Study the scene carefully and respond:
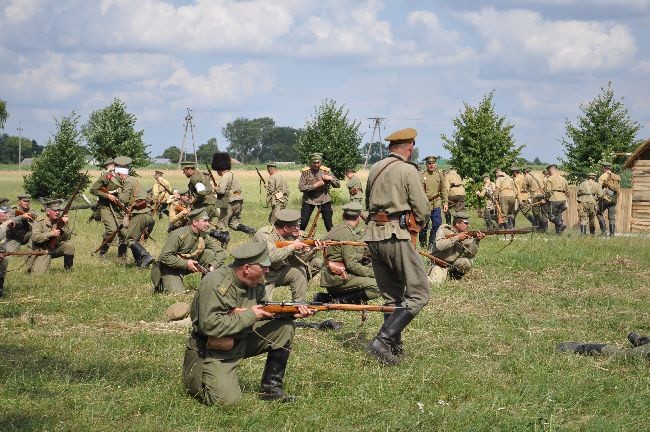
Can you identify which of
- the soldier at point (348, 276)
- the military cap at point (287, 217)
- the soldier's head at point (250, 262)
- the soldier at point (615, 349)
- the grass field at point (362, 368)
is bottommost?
the grass field at point (362, 368)

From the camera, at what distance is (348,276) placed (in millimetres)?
12555

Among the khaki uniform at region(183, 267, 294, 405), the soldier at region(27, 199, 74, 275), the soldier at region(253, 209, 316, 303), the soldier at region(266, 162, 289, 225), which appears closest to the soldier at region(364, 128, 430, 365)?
the khaki uniform at region(183, 267, 294, 405)

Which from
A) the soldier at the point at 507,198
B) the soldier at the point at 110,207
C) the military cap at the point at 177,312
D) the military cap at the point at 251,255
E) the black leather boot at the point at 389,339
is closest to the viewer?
the military cap at the point at 251,255

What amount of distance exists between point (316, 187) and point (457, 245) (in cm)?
650

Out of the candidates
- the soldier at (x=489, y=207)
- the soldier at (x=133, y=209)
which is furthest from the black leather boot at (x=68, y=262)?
the soldier at (x=489, y=207)

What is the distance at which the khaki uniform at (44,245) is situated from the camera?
16266 mm

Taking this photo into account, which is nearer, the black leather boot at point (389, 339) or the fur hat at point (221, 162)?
the black leather boot at point (389, 339)

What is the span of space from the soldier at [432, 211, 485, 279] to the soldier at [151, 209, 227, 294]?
364cm

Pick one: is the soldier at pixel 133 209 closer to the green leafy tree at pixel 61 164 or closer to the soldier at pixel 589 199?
the soldier at pixel 589 199

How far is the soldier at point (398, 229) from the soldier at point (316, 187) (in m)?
11.1

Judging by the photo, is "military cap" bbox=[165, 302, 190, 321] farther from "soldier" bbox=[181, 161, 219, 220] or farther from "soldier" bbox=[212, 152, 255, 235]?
"soldier" bbox=[212, 152, 255, 235]

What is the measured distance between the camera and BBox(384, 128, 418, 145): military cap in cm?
930

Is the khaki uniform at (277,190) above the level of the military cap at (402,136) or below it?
below

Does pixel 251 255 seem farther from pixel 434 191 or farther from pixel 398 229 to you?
pixel 434 191
